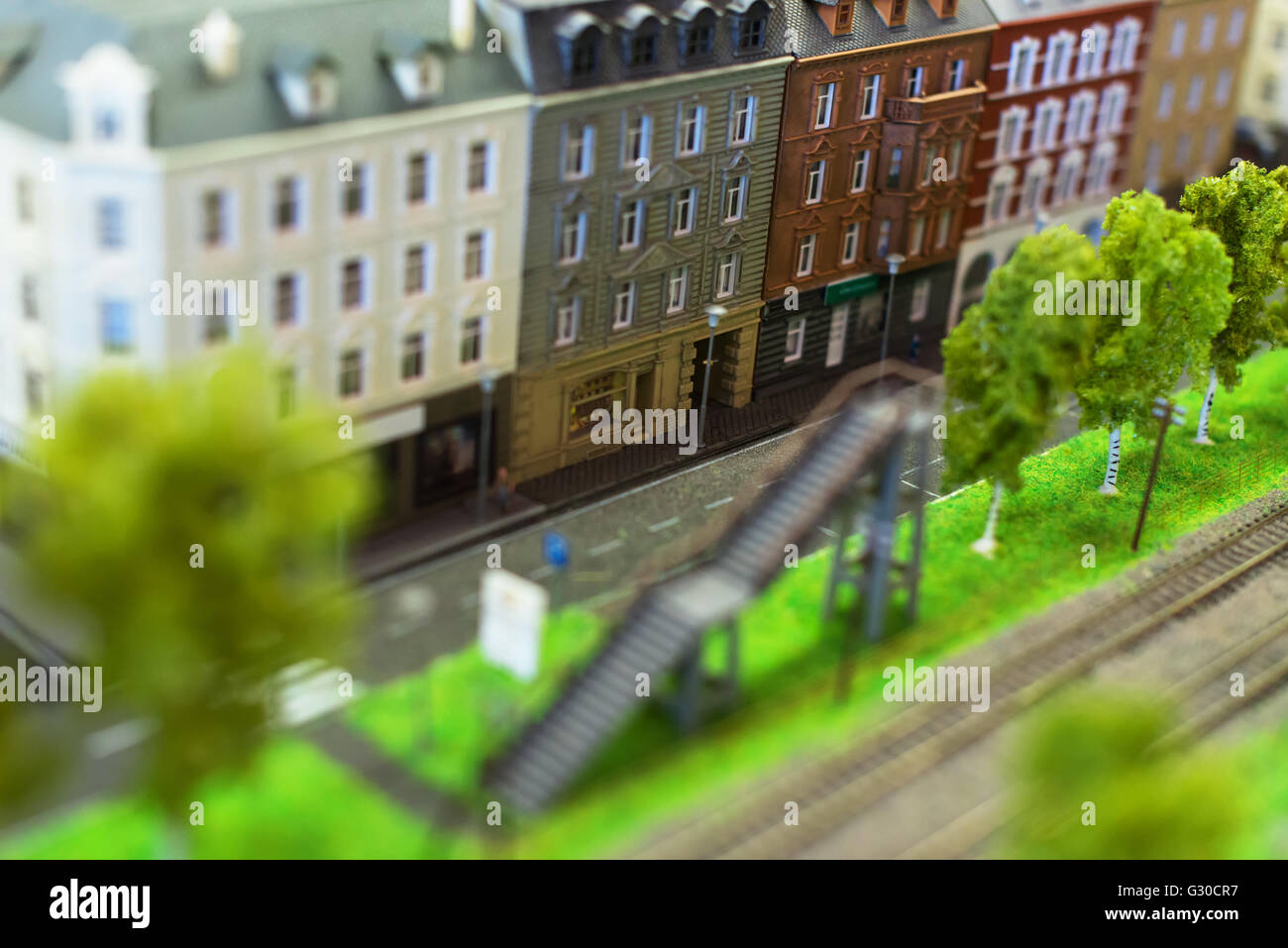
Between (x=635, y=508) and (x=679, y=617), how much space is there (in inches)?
618

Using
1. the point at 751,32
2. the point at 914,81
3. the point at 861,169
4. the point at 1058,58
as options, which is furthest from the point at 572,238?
the point at 1058,58

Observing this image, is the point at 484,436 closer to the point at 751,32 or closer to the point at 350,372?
the point at 350,372

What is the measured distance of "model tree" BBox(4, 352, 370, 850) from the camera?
122 ft

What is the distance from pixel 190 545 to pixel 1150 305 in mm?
35573

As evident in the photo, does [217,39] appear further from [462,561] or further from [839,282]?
[839,282]

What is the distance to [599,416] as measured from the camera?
65750mm

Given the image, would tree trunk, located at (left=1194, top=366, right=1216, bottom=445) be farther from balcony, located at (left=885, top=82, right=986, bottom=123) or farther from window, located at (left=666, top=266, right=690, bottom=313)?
window, located at (left=666, top=266, right=690, bottom=313)

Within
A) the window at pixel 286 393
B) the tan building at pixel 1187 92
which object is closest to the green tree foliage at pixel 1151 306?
the window at pixel 286 393

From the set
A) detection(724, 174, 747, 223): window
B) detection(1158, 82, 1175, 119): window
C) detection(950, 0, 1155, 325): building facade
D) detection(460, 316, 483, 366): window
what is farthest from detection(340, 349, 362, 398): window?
detection(1158, 82, 1175, 119): window

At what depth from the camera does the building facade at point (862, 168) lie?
67625mm

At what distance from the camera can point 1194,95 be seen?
91250 mm

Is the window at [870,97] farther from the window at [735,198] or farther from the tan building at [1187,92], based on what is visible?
the tan building at [1187,92]

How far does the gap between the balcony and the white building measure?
2025 centimetres

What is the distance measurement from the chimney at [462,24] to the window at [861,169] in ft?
69.8
